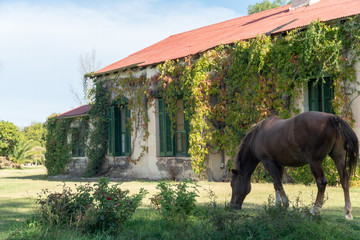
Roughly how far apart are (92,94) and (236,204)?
42.2 ft

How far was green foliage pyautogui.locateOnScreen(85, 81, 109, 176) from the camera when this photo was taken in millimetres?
18312

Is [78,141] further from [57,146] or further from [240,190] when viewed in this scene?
[240,190]

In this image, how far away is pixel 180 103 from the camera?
15.2 meters

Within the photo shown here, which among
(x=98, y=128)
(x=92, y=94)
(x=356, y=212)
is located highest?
(x=92, y=94)

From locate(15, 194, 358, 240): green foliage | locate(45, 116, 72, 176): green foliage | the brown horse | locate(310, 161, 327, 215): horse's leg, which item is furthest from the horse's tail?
locate(45, 116, 72, 176): green foliage

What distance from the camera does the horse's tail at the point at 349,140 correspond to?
650cm

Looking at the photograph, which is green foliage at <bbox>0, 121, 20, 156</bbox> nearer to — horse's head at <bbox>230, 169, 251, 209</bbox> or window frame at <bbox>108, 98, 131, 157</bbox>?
window frame at <bbox>108, 98, 131, 157</bbox>

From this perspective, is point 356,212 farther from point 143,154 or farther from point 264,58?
point 143,154

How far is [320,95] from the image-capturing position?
11.6 m

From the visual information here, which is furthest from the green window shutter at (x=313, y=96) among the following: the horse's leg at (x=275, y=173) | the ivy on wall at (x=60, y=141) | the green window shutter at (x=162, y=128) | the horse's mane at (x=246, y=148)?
the ivy on wall at (x=60, y=141)

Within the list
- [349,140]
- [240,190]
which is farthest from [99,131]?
Result: [349,140]

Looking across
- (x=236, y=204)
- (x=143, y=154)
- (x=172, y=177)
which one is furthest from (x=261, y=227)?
(x=143, y=154)

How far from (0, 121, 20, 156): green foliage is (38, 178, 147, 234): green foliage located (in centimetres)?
2381

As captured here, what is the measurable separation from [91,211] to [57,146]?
1567cm
